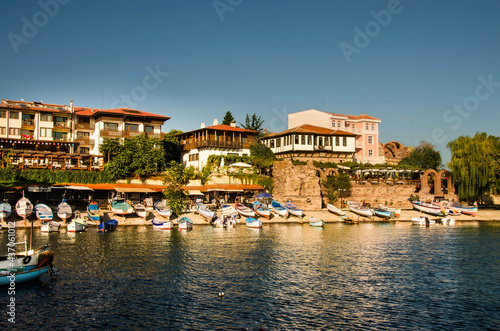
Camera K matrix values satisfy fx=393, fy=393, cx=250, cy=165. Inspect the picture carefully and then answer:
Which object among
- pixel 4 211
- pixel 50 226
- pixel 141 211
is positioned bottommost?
pixel 50 226

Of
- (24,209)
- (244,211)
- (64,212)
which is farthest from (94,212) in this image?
(244,211)

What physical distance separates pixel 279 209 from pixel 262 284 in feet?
98.6

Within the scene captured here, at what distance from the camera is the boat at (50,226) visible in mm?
40188

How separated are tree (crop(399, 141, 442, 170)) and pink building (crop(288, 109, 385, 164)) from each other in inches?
231

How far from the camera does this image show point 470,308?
20.5 metres

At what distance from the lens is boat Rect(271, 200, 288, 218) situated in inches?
2108

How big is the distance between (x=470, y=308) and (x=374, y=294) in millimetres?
4808

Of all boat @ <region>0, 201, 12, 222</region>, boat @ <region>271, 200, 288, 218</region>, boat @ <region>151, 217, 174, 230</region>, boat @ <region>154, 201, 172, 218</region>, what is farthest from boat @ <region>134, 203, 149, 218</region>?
boat @ <region>271, 200, 288, 218</region>

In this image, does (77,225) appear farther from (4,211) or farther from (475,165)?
(475,165)

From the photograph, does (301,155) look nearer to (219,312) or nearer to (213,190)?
(213,190)

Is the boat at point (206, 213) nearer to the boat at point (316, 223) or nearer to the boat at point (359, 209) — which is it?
the boat at point (316, 223)

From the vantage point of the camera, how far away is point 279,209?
5384 cm

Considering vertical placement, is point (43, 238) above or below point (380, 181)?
below

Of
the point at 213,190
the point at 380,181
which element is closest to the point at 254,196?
the point at 213,190
